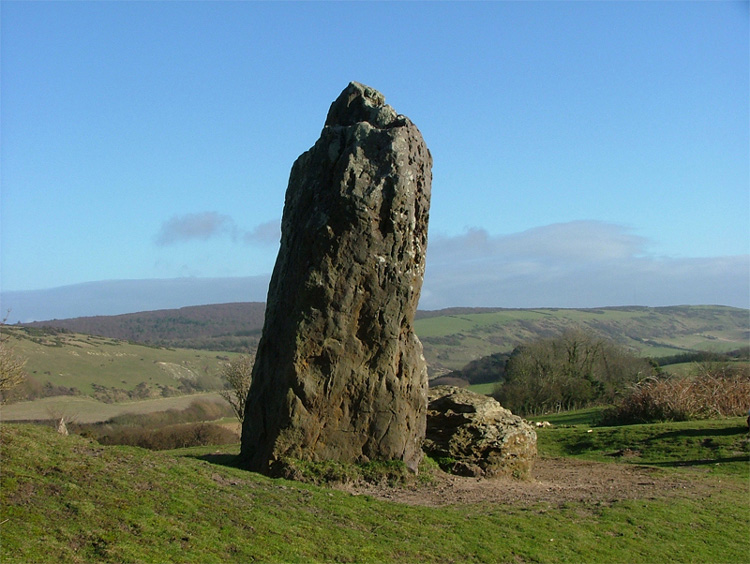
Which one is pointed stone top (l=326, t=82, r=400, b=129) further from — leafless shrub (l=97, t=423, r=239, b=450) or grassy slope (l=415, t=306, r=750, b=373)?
grassy slope (l=415, t=306, r=750, b=373)

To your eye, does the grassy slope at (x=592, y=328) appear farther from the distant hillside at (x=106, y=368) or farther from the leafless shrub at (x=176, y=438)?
the leafless shrub at (x=176, y=438)

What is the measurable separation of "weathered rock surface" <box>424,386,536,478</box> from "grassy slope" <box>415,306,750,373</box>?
73042mm

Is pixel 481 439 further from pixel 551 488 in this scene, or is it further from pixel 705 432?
pixel 705 432

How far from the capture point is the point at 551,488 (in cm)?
1537

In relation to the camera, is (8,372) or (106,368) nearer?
(8,372)

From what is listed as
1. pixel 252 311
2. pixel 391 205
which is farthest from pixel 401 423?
pixel 252 311

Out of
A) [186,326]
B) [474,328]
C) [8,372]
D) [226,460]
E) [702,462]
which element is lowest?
[702,462]

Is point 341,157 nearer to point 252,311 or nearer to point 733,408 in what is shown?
point 733,408

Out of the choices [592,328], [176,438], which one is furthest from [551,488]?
[592,328]

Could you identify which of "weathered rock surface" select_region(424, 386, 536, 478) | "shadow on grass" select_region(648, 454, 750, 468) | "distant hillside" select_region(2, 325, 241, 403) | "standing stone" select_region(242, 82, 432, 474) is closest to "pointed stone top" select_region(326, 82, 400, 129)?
"standing stone" select_region(242, 82, 432, 474)

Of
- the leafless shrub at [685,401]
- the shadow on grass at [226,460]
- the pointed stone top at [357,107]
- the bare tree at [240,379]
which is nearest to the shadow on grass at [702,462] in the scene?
the leafless shrub at [685,401]

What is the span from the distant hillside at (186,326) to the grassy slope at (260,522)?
276ft

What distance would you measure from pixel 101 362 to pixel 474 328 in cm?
6938

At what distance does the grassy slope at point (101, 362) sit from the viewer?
63000mm
